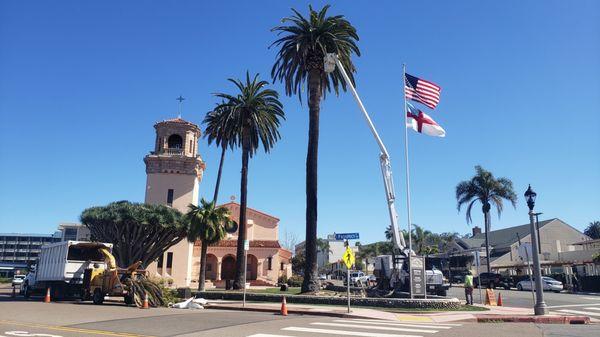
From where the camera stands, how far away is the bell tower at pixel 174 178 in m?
49.6

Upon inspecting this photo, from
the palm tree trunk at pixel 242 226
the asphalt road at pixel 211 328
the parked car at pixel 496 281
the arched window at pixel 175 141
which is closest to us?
the asphalt road at pixel 211 328

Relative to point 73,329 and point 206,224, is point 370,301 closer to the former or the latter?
point 73,329

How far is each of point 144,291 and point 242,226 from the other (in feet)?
41.1

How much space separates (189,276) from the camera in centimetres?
5000

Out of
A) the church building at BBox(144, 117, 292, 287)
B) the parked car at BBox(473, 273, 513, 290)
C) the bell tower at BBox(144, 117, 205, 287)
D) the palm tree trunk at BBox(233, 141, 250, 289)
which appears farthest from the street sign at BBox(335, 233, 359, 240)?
the parked car at BBox(473, 273, 513, 290)

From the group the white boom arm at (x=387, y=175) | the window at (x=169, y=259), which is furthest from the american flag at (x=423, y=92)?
the window at (x=169, y=259)

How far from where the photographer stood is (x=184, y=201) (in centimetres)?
5050

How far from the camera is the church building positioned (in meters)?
49.8

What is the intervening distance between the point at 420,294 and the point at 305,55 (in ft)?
49.8

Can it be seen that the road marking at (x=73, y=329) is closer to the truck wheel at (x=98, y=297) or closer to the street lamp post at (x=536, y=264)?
the truck wheel at (x=98, y=297)

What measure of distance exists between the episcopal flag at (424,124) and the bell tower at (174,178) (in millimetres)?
30942

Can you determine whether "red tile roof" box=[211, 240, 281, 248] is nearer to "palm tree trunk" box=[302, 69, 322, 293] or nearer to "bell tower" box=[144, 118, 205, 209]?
"bell tower" box=[144, 118, 205, 209]

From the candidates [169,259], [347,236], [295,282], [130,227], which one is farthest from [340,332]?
[169,259]

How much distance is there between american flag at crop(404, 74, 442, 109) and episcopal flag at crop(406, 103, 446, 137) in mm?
690
